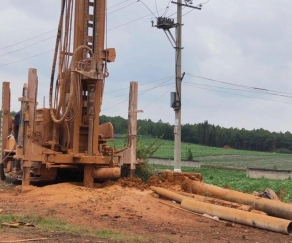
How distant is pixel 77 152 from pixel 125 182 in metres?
1.44

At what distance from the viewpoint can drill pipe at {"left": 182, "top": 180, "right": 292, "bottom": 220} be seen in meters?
11.1

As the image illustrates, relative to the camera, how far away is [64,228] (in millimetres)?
9133

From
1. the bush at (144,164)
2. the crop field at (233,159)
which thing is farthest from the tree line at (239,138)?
the bush at (144,164)

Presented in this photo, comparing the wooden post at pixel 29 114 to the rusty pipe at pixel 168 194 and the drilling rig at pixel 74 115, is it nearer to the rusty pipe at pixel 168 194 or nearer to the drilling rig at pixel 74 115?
the drilling rig at pixel 74 115

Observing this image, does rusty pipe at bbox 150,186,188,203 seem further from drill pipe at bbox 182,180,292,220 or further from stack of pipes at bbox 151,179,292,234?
drill pipe at bbox 182,180,292,220

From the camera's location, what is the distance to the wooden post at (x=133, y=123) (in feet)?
51.1

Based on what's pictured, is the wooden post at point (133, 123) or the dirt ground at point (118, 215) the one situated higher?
the wooden post at point (133, 123)

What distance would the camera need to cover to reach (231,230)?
34.0 feet

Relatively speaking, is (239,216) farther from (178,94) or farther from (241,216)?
(178,94)

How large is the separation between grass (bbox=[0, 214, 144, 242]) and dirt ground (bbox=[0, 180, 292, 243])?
10.3 inches

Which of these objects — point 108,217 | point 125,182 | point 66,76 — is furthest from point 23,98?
point 108,217

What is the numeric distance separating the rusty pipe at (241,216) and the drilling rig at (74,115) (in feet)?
10.6

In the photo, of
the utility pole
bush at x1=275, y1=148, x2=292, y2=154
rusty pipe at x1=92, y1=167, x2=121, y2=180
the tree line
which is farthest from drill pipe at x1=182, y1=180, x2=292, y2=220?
bush at x1=275, y1=148, x2=292, y2=154

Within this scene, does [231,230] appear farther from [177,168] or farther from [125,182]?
[177,168]
